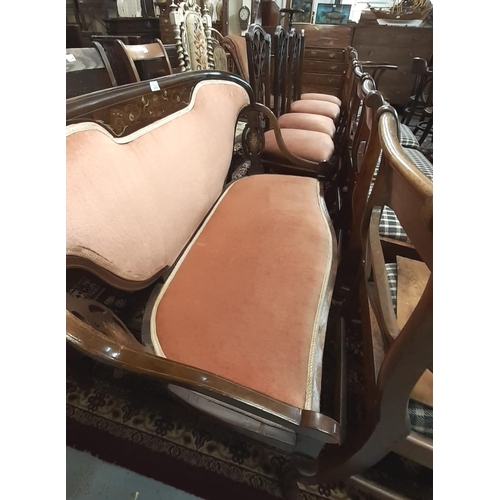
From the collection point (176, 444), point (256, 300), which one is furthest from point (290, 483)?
point (256, 300)

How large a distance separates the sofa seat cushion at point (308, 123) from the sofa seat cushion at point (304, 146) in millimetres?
198

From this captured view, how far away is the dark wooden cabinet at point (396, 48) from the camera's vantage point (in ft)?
10.3

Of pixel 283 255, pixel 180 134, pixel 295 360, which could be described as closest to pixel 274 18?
pixel 180 134

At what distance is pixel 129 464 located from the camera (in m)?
0.77

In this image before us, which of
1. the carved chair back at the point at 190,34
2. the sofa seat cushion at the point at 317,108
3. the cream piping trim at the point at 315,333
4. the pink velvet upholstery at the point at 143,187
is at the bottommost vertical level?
the cream piping trim at the point at 315,333

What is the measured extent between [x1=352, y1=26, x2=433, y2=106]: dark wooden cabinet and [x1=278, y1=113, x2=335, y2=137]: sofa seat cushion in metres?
2.13

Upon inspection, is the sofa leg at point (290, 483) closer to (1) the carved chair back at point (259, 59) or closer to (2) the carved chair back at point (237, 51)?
(1) the carved chair back at point (259, 59)

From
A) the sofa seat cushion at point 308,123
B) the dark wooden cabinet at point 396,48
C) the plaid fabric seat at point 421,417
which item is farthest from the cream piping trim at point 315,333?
the dark wooden cabinet at point 396,48

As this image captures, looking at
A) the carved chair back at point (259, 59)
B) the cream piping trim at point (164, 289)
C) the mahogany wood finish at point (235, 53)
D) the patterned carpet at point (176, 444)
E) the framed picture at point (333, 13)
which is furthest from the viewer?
the framed picture at point (333, 13)

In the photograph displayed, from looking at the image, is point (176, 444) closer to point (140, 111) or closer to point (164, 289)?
point (164, 289)

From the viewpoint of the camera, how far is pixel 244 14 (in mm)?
3539

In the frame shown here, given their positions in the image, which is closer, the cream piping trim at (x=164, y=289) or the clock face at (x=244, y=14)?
the cream piping trim at (x=164, y=289)

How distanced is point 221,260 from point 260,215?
0.76ft

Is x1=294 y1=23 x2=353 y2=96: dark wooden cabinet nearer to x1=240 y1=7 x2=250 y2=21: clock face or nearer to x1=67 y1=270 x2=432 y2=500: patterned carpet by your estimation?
x1=240 y1=7 x2=250 y2=21: clock face
